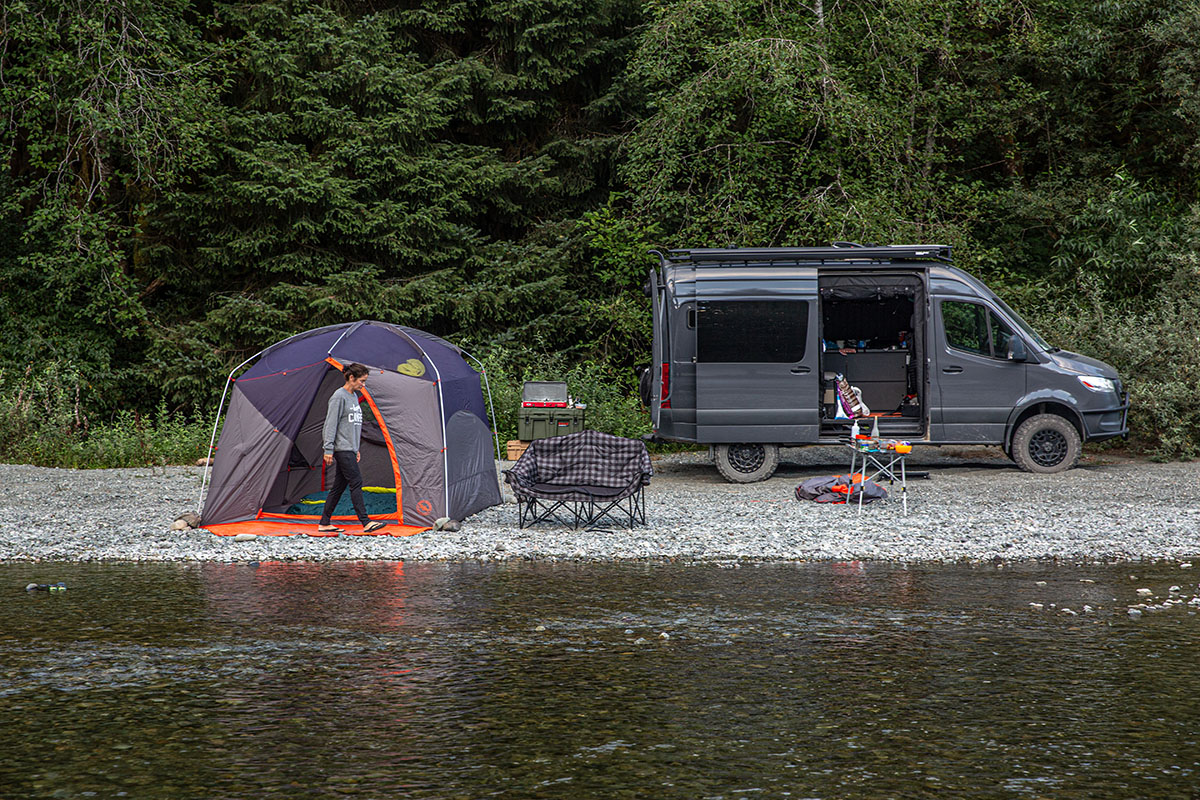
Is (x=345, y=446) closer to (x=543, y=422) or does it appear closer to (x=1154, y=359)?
(x=543, y=422)

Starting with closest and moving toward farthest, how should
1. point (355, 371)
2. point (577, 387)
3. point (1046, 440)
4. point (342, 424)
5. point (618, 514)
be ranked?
point (355, 371) → point (342, 424) → point (618, 514) → point (1046, 440) → point (577, 387)

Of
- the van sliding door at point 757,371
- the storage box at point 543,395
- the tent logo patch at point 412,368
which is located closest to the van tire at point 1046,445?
the van sliding door at point 757,371

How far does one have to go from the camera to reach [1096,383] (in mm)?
14461

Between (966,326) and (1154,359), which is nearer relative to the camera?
(966,326)

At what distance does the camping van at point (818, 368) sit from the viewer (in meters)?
14.2

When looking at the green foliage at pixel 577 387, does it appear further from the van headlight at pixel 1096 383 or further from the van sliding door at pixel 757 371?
the van headlight at pixel 1096 383

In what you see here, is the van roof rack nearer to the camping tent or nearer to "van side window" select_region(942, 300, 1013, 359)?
"van side window" select_region(942, 300, 1013, 359)

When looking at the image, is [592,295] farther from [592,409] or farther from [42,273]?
[42,273]

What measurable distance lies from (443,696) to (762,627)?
2.12 meters

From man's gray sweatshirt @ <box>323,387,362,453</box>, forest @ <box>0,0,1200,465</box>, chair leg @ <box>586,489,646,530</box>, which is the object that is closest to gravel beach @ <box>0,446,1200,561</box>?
chair leg @ <box>586,489,646,530</box>

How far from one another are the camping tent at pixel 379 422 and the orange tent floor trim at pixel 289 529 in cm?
1

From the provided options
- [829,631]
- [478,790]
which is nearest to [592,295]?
[829,631]

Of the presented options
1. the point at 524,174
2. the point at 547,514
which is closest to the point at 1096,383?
the point at 547,514

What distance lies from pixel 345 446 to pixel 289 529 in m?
0.97
